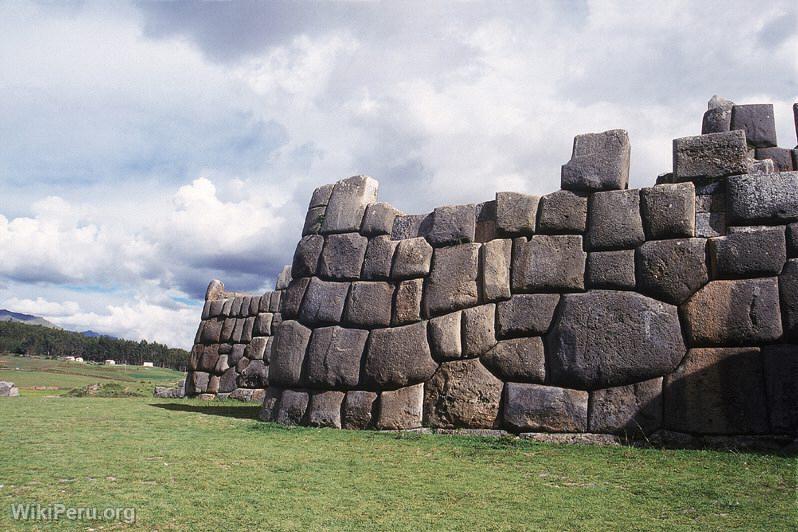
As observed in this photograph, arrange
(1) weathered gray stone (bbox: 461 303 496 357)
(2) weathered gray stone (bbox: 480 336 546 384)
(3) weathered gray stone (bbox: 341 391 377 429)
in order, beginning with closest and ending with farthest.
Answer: (2) weathered gray stone (bbox: 480 336 546 384) < (1) weathered gray stone (bbox: 461 303 496 357) < (3) weathered gray stone (bbox: 341 391 377 429)

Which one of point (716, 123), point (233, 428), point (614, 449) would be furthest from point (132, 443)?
point (716, 123)

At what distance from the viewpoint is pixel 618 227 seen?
249 inches

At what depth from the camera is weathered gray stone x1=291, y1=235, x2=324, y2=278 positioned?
8.48 m

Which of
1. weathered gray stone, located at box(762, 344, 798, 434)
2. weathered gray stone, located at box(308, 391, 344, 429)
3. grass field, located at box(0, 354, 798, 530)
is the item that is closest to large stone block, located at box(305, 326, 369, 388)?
weathered gray stone, located at box(308, 391, 344, 429)

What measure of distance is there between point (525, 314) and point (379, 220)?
251 cm

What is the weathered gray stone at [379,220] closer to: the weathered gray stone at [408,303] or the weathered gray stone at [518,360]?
the weathered gray stone at [408,303]

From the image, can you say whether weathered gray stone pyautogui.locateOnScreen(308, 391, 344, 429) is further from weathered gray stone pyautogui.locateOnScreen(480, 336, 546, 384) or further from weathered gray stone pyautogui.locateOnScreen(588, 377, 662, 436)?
→ weathered gray stone pyautogui.locateOnScreen(588, 377, 662, 436)

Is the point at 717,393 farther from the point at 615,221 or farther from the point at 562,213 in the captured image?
the point at 562,213

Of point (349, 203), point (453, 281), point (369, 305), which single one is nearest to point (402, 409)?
point (369, 305)

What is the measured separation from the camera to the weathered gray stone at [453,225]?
7328 mm

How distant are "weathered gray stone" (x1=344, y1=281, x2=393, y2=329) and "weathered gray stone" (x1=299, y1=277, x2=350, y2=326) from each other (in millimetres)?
134

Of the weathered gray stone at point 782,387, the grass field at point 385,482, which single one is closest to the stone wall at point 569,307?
the weathered gray stone at point 782,387

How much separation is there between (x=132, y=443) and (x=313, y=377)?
250 cm

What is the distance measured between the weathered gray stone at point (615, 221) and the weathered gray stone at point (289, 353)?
398 cm
